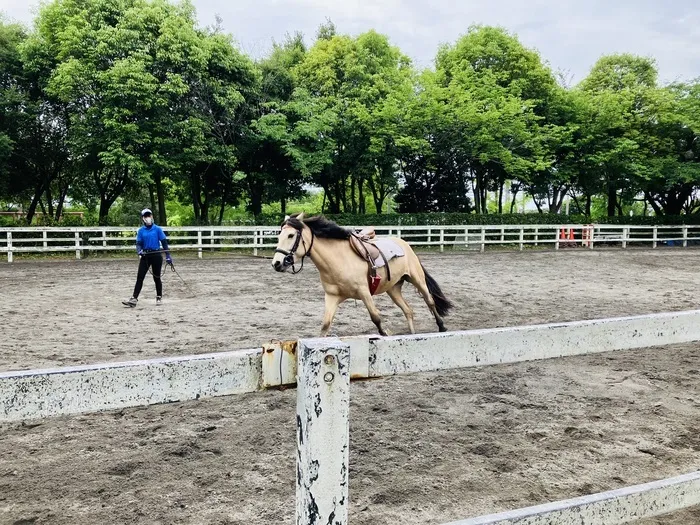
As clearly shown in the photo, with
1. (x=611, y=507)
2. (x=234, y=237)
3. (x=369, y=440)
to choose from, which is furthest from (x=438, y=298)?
(x=234, y=237)

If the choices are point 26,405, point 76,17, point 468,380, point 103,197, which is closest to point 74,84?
point 76,17

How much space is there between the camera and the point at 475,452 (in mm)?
3443

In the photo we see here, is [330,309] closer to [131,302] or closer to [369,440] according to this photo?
[369,440]

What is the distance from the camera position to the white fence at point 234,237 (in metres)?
→ 19.1

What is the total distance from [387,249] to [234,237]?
1607 centimetres

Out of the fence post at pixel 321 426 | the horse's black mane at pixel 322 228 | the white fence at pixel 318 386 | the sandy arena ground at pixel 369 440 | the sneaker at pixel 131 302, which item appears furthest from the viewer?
the sneaker at pixel 131 302

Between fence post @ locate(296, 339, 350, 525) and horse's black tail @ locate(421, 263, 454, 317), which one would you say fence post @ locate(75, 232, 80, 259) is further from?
fence post @ locate(296, 339, 350, 525)

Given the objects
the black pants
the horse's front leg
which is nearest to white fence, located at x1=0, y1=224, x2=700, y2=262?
the black pants

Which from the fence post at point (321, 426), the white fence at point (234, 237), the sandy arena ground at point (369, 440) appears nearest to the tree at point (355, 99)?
the white fence at point (234, 237)

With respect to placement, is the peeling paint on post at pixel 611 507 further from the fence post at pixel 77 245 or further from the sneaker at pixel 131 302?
the fence post at pixel 77 245

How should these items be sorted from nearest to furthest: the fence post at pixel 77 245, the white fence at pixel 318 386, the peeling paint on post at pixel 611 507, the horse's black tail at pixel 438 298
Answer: the white fence at pixel 318 386 → the peeling paint on post at pixel 611 507 → the horse's black tail at pixel 438 298 → the fence post at pixel 77 245

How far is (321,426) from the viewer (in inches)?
58.9

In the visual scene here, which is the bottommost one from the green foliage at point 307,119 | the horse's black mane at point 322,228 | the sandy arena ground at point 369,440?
the sandy arena ground at point 369,440

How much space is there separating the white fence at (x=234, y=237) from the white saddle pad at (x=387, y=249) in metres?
13.3
